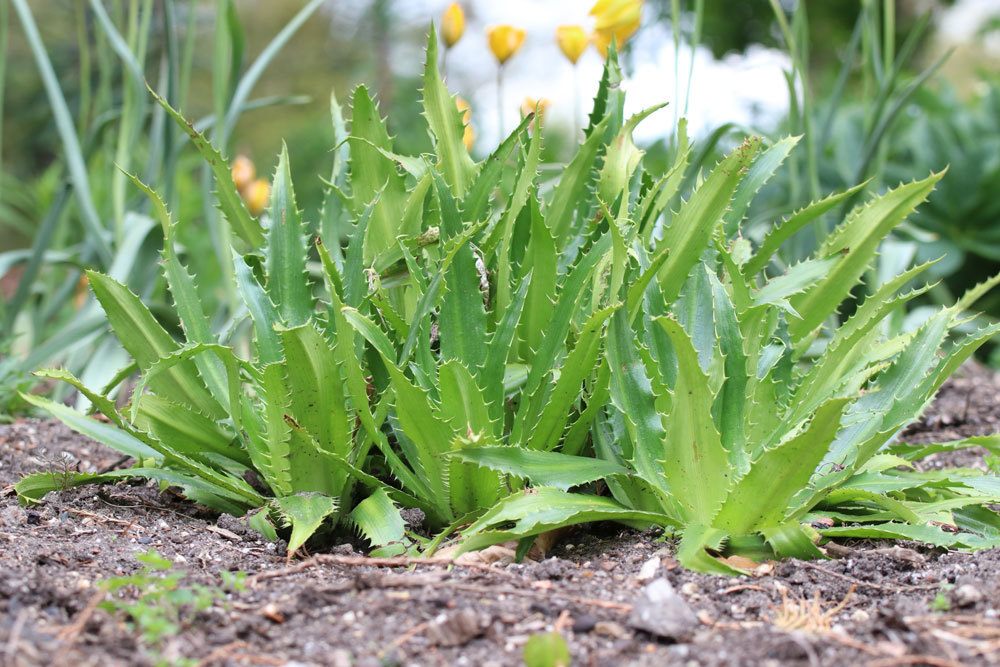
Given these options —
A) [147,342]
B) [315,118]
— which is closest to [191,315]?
[147,342]

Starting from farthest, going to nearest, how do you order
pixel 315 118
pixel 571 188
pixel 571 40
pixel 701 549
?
pixel 315 118 → pixel 571 40 → pixel 571 188 → pixel 701 549

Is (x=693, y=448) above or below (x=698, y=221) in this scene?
below

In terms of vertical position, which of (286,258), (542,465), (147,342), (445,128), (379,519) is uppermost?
(445,128)

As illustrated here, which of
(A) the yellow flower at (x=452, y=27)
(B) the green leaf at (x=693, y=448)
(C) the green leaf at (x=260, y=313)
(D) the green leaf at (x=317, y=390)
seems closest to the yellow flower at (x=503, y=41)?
(A) the yellow flower at (x=452, y=27)

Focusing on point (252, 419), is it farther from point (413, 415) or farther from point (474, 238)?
point (474, 238)

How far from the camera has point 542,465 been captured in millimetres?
1364

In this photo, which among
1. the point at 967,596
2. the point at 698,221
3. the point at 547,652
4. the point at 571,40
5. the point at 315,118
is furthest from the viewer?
the point at 315,118

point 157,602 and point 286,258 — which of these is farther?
point 286,258

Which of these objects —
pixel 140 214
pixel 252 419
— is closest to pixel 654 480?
pixel 252 419

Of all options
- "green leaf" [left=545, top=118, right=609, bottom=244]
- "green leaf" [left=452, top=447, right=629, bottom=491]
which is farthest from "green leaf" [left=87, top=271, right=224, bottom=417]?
"green leaf" [left=545, top=118, right=609, bottom=244]

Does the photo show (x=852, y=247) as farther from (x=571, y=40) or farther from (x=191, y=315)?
(x=191, y=315)

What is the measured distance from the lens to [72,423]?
1.63m

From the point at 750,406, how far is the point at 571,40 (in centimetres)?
109

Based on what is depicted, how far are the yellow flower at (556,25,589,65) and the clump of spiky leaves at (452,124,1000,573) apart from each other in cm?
61
